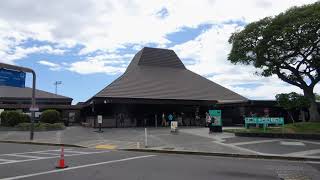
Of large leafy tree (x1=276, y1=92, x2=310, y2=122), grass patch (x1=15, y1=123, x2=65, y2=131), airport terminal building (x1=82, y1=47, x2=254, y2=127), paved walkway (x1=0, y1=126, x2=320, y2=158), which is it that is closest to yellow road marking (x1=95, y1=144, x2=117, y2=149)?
paved walkway (x1=0, y1=126, x2=320, y2=158)

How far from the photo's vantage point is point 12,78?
34.8m

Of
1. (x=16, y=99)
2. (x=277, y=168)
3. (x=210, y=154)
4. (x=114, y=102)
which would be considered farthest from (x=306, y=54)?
(x=16, y=99)

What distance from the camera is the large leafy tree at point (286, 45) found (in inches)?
1170

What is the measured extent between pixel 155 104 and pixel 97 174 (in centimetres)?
3595

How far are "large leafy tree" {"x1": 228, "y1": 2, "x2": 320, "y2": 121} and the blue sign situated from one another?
54.3 ft

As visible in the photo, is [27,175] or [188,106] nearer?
[27,175]

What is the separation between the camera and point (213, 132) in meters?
34.6

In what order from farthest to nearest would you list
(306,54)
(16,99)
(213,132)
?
(16,99) < (213,132) < (306,54)

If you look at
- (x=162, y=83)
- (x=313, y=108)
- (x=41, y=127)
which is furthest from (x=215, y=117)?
(x=162, y=83)

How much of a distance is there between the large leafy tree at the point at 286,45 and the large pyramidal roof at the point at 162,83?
56.8ft

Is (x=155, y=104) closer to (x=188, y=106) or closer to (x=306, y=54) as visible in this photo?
(x=188, y=106)

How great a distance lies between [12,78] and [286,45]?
2080 cm

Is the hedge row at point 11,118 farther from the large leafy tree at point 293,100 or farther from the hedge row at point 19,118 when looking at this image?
the large leafy tree at point 293,100

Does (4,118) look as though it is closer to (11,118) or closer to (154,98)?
(11,118)
